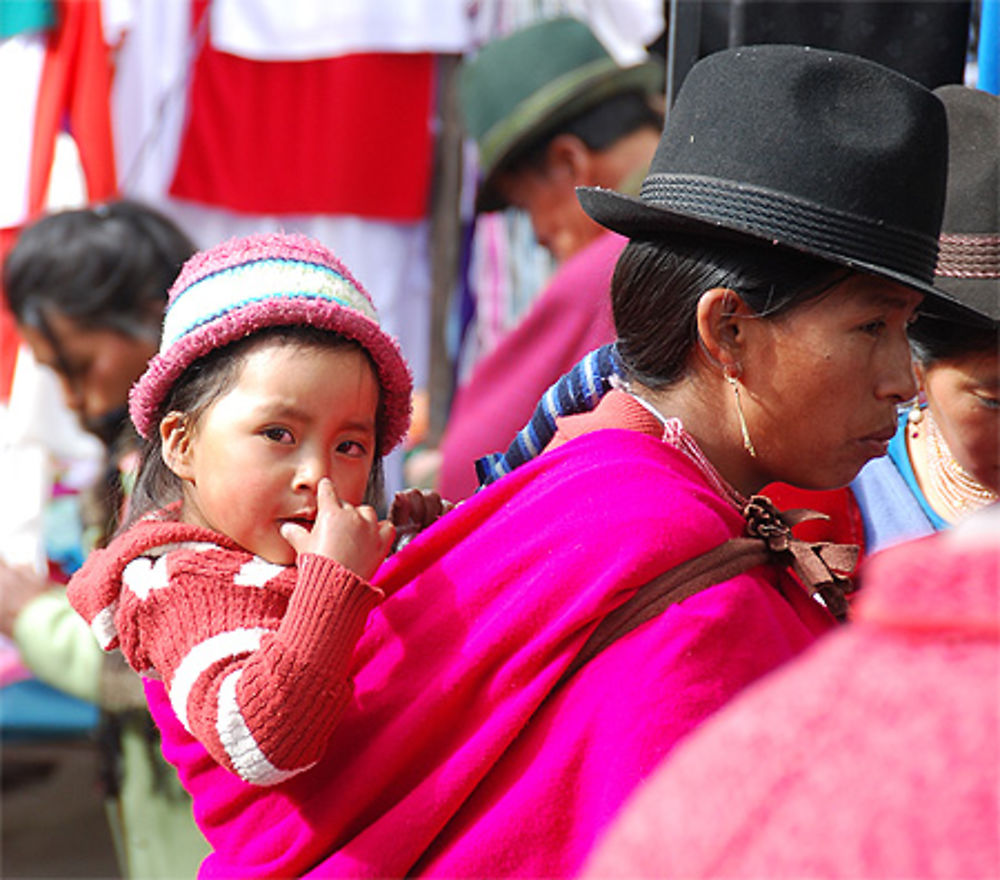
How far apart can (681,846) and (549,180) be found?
3.44 m

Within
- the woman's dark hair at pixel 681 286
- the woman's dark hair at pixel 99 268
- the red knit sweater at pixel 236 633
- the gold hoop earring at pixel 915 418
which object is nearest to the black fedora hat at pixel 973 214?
the gold hoop earring at pixel 915 418

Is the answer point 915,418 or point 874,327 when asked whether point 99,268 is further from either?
point 874,327

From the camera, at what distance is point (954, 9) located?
274 cm

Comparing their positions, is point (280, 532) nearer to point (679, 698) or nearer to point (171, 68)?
point (679, 698)

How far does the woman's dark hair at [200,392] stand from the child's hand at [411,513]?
0.26 feet

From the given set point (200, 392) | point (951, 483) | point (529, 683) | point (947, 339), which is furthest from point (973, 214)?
point (200, 392)

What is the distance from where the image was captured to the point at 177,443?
202 centimetres

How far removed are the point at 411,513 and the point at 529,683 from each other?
0.53 metres

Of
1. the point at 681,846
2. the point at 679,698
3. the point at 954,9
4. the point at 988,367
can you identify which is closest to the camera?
the point at 681,846

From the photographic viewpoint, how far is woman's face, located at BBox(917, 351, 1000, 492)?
221cm

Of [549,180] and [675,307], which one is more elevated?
[675,307]

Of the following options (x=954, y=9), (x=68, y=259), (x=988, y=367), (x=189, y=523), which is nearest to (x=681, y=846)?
(x=189, y=523)

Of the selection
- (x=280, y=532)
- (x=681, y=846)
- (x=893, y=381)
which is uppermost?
(x=681, y=846)

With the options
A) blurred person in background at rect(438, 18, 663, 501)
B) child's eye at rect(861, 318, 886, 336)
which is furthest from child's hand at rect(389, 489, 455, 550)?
blurred person in background at rect(438, 18, 663, 501)
